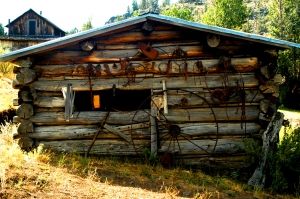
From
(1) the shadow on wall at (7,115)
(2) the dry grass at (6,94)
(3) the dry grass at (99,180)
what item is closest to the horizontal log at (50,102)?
(3) the dry grass at (99,180)

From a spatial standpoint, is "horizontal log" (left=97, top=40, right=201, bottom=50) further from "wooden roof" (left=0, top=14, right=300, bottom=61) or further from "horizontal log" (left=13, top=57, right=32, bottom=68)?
"horizontal log" (left=13, top=57, right=32, bottom=68)

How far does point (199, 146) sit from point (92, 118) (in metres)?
2.73

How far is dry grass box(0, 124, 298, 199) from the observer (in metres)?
6.09

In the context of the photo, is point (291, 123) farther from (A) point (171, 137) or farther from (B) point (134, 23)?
(B) point (134, 23)

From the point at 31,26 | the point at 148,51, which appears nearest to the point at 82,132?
the point at 148,51

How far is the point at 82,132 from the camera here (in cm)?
912

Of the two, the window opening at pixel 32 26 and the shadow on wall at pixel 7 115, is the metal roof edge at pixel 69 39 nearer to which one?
the shadow on wall at pixel 7 115

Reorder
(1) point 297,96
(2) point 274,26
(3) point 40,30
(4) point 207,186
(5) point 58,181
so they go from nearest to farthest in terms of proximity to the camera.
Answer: (5) point 58,181 < (4) point 207,186 < (1) point 297,96 < (2) point 274,26 < (3) point 40,30

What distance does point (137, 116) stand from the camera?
9.10 meters

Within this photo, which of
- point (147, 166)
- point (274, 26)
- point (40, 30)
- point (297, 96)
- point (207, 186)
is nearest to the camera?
point (207, 186)

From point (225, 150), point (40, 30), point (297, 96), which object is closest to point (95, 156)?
point (225, 150)

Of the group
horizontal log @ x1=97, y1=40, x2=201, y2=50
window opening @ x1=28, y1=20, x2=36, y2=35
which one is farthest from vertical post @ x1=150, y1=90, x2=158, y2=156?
window opening @ x1=28, y1=20, x2=36, y2=35

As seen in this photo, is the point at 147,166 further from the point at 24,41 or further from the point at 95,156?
the point at 24,41

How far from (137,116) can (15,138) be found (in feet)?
10.1
